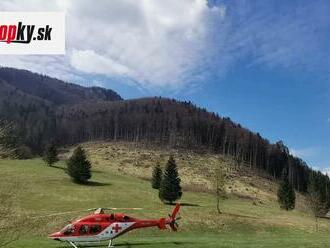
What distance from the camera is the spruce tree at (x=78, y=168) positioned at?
10212 cm

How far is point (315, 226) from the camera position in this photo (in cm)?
7862

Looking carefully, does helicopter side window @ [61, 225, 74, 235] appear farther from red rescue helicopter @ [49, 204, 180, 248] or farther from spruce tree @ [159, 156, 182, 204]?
spruce tree @ [159, 156, 182, 204]

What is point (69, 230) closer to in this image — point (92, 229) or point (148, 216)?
point (92, 229)

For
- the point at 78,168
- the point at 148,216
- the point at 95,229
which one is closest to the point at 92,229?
the point at 95,229

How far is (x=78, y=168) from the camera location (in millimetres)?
102000

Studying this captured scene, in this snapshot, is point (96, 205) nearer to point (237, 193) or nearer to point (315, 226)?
point (315, 226)

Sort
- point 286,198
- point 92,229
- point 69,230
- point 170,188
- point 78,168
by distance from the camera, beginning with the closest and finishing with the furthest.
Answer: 1. point 69,230
2. point 92,229
3. point 170,188
4. point 78,168
5. point 286,198

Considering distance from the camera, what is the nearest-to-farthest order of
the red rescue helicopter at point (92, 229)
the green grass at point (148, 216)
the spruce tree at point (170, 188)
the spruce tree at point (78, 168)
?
the red rescue helicopter at point (92, 229), the green grass at point (148, 216), the spruce tree at point (170, 188), the spruce tree at point (78, 168)

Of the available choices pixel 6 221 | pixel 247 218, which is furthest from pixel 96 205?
pixel 6 221

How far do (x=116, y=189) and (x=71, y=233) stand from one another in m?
65.2

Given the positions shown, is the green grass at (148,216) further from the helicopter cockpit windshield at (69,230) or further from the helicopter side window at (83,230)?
the helicopter side window at (83,230)

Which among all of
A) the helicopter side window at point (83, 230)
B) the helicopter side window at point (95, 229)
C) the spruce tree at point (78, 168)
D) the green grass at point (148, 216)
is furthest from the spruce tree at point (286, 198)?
the helicopter side window at point (83, 230)

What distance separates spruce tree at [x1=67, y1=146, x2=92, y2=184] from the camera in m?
102

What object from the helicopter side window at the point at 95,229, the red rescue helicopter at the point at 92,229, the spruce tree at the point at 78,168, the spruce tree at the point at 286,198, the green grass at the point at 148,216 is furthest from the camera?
the spruce tree at the point at 286,198
